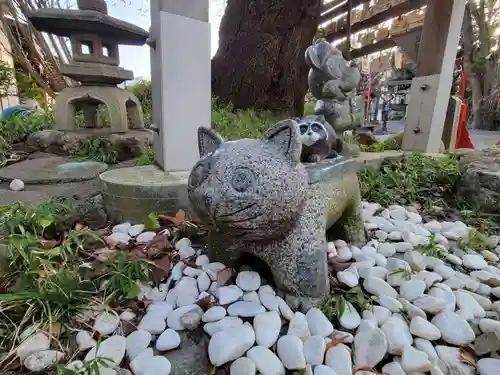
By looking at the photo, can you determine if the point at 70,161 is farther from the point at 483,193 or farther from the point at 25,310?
the point at 483,193

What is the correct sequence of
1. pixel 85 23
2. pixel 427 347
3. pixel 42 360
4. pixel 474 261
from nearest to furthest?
pixel 42 360 < pixel 427 347 < pixel 474 261 < pixel 85 23

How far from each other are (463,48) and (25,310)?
35.5ft

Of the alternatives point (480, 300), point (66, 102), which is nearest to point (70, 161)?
point (66, 102)

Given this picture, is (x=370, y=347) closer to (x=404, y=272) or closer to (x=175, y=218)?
(x=404, y=272)

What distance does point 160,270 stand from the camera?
1202 millimetres

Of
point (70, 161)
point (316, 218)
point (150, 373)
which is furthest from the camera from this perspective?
point (70, 161)

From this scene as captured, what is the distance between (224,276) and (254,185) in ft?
1.48

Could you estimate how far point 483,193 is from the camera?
2072 millimetres

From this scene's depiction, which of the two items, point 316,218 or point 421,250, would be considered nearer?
point 316,218

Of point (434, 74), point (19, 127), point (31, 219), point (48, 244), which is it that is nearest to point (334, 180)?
point (48, 244)

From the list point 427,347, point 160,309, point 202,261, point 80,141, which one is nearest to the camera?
point 427,347

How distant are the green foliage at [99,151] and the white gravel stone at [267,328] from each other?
7.53 ft

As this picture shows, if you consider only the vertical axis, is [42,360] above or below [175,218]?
below

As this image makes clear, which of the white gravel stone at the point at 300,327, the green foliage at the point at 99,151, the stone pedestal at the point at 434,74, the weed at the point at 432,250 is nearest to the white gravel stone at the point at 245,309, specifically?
the white gravel stone at the point at 300,327
